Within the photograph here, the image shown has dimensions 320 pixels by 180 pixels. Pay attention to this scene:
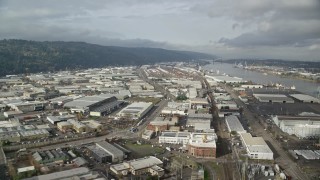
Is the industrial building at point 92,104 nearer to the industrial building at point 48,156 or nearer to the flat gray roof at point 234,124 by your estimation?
the flat gray roof at point 234,124

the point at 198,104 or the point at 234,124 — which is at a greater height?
the point at 198,104

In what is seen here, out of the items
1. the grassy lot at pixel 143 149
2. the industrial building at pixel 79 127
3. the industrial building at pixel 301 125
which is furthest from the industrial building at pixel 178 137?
the industrial building at pixel 301 125

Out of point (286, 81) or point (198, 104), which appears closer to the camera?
point (198, 104)

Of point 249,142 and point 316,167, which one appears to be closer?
point 316,167

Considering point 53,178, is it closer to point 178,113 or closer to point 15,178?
point 15,178

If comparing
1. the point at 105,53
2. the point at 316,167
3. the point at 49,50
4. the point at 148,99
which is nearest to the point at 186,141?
the point at 316,167

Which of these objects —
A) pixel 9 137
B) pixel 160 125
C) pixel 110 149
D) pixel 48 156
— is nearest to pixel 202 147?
pixel 110 149

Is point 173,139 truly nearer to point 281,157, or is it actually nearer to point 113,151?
point 113,151
